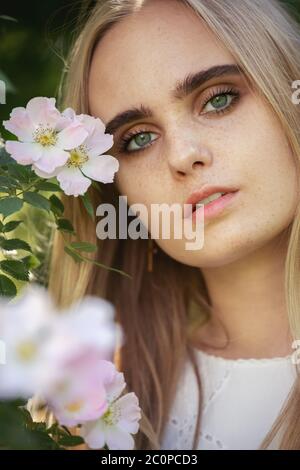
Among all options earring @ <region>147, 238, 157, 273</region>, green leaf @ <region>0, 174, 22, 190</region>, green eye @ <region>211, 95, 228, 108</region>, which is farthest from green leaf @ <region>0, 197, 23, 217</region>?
earring @ <region>147, 238, 157, 273</region>

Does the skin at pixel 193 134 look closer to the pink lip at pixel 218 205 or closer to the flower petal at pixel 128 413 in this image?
the pink lip at pixel 218 205

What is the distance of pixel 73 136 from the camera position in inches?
47.1

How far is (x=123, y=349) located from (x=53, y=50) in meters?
0.94

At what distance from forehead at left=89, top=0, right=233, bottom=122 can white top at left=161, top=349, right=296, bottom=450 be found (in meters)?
0.79

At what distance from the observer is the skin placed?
1.51 meters

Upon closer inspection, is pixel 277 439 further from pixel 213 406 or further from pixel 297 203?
pixel 297 203

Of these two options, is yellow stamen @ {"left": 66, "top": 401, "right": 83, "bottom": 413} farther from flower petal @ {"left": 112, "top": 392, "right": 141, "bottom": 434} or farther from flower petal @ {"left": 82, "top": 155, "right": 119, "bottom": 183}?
flower petal @ {"left": 82, "top": 155, "right": 119, "bottom": 183}

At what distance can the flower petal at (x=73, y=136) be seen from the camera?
119cm

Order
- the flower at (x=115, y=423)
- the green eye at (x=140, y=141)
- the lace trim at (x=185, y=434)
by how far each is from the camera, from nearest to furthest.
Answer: the flower at (x=115, y=423) < the green eye at (x=140, y=141) < the lace trim at (x=185, y=434)

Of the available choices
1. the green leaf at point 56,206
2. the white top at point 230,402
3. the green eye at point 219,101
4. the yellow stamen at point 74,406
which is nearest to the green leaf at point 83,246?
the green leaf at point 56,206

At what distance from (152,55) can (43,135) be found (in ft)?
1.58

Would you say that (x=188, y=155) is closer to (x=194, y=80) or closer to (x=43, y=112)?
(x=194, y=80)

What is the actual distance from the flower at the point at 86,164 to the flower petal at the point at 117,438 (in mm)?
433
